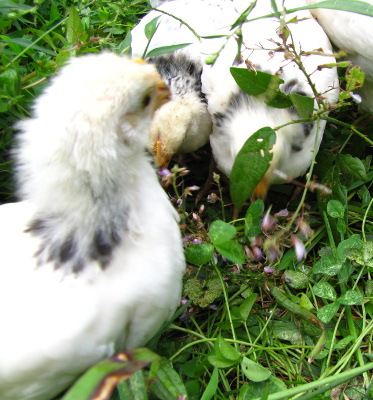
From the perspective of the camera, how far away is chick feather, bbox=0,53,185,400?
1054 millimetres

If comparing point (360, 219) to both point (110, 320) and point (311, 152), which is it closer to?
point (311, 152)

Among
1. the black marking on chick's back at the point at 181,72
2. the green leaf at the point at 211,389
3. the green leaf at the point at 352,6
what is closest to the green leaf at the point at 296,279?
the green leaf at the point at 211,389

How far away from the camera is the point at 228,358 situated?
1.38 metres

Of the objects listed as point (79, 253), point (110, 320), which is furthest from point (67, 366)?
point (79, 253)

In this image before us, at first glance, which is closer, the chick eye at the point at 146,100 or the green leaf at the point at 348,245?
the chick eye at the point at 146,100

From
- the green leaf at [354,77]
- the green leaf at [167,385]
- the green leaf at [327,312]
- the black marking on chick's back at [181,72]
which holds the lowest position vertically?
the green leaf at [327,312]

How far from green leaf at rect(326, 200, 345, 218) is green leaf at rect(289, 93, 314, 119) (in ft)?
1.14

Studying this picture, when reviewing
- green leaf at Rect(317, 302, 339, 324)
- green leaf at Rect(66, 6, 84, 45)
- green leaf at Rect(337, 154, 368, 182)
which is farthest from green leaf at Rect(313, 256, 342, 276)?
green leaf at Rect(66, 6, 84, 45)

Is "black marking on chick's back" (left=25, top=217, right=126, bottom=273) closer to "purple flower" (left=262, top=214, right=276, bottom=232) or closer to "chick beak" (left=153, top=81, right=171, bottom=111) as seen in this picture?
"chick beak" (left=153, top=81, right=171, bottom=111)

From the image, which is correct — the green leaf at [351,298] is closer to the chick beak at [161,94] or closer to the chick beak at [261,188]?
the chick beak at [261,188]

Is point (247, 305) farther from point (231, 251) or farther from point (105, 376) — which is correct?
point (105, 376)

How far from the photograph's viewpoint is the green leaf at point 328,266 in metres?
1.61

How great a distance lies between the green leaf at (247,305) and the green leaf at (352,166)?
548mm

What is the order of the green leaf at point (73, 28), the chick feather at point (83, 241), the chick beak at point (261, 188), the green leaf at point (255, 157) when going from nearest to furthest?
the chick feather at point (83, 241) < the green leaf at point (255, 157) < the chick beak at point (261, 188) < the green leaf at point (73, 28)
